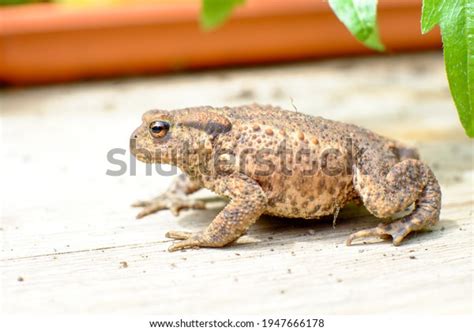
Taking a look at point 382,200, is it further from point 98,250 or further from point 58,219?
point 58,219

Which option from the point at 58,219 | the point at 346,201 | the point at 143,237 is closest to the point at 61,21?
the point at 58,219

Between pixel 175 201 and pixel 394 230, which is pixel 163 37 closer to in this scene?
pixel 175 201

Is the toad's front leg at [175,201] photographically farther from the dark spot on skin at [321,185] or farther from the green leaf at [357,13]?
the green leaf at [357,13]

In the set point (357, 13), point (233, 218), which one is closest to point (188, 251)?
point (233, 218)

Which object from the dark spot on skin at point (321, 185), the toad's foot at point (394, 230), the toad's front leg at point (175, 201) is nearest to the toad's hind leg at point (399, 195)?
the toad's foot at point (394, 230)

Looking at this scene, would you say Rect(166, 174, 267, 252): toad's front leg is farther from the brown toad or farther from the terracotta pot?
the terracotta pot
